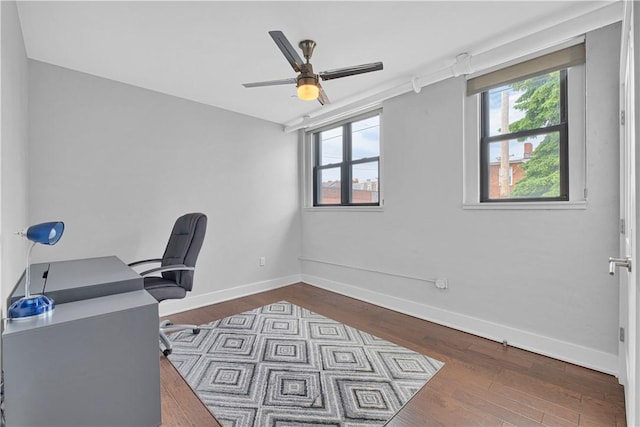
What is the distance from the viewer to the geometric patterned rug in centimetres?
170

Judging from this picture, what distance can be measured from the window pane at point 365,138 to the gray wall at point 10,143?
3.17m

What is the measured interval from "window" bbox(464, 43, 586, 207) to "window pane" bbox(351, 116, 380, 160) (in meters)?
1.18

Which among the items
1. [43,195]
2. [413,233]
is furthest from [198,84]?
[413,233]

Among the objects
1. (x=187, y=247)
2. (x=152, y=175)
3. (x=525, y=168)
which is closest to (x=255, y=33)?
(x=187, y=247)

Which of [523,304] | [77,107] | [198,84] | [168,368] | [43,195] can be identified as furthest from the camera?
[198,84]

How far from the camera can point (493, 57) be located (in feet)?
7.42

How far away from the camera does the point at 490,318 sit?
2.60 metres

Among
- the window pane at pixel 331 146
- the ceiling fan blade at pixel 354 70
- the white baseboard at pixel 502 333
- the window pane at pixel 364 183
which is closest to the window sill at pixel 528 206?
the white baseboard at pixel 502 333

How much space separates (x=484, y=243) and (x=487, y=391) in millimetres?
1214

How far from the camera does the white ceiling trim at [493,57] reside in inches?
71.7

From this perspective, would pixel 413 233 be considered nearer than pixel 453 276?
No

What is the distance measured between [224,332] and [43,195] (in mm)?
1975

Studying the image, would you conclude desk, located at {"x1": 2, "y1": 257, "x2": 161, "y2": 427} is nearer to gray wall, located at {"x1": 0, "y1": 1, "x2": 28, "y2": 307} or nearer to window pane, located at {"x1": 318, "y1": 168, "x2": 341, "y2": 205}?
gray wall, located at {"x1": 0, "y1": 1, "x2": 28, "y2": 307}

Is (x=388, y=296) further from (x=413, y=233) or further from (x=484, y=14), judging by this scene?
(x=484, y=14)
